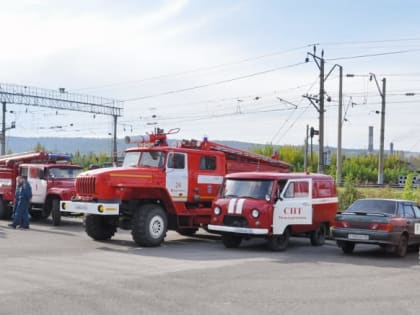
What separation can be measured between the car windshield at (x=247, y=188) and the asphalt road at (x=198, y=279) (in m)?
1.42

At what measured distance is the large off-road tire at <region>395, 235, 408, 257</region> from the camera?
15353 millimetres

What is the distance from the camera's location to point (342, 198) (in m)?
24.2

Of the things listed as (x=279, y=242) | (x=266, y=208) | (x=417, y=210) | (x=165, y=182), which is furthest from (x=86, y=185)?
(x=417, y=210)

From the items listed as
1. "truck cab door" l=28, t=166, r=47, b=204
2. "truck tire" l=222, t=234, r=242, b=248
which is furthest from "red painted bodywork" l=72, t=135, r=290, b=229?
"truck cab door" l=28, t=166, r=47, b=204

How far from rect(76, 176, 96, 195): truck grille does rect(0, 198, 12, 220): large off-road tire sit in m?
8.95

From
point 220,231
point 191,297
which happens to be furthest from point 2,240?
A: point 191,297

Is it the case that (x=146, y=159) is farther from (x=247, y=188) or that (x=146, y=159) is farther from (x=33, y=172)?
(x=33, y=172)

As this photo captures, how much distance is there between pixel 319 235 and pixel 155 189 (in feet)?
15.8

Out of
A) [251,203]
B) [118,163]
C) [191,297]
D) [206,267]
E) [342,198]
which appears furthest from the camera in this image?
[342,198]

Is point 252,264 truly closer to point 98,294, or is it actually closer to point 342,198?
point 98,294

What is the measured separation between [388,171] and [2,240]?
60836 mm

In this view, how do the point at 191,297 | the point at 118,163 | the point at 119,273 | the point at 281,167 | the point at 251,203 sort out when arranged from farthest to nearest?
1. the point at 281,167
2. the point at 118,163
3. the point at 251,203
4. the point at 119,273
5. the point at 191,297

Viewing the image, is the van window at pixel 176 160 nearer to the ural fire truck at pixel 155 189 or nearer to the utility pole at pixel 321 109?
the ural fire truck at pixel 155 189

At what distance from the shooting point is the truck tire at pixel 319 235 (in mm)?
17828
